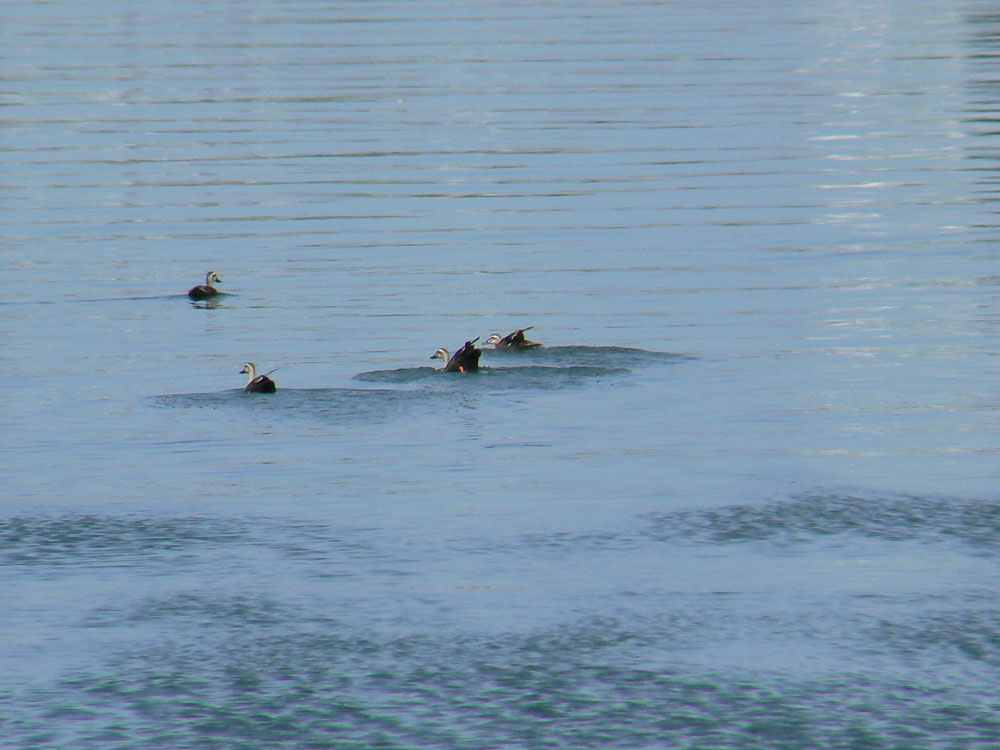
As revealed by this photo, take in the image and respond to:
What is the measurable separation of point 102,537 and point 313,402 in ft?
19.9

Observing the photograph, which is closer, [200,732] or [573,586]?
[200,732]

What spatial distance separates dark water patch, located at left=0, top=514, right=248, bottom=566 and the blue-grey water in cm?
5

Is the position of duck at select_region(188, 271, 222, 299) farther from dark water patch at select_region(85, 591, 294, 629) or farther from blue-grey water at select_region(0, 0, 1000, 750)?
dark water patch at select_region(85, 591, 294, 629)

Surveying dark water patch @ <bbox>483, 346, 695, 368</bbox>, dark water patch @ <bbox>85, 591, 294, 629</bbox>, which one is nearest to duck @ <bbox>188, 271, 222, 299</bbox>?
dark water patch @ <bbox>483, 346, 695, 368</bbox>

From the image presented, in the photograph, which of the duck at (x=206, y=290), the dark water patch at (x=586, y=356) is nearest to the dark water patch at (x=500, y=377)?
the dark water patch at (x=586, y=356)

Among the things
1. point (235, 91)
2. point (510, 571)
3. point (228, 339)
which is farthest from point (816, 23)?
point (510, 571)

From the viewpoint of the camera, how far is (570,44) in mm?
86500

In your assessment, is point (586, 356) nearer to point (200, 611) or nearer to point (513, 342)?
point (513, 342)

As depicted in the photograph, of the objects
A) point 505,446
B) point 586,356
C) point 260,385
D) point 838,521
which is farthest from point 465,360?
point 838,521

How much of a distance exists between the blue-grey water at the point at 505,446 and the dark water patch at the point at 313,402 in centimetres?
7

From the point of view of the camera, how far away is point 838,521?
1758 centimetres

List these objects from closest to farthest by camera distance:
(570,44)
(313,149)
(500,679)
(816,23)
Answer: (500,679), (313,149), (570,44), (816,23)

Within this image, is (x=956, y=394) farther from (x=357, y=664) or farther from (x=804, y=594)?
(x=357, y=664)

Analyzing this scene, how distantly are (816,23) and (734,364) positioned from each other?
280ft
